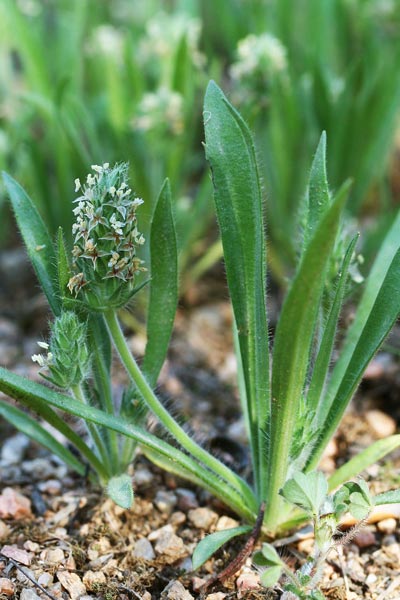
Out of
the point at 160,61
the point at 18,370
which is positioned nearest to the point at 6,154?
the point at 160,61

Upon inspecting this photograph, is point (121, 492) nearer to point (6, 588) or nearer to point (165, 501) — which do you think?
point (6, 588)

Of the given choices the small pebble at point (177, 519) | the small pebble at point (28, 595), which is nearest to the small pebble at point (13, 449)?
the small pebble at point (177, 519)

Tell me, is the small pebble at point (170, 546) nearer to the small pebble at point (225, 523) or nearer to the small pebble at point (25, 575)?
the small pebble at point (225, 523)

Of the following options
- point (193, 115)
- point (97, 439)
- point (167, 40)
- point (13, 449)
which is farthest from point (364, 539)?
point (167, 40)

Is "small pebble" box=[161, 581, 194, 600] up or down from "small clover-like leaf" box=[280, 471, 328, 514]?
down

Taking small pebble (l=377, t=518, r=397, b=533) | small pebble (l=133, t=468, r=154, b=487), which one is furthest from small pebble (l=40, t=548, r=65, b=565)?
small pebble (l=377, t=518, r=397, b=533)

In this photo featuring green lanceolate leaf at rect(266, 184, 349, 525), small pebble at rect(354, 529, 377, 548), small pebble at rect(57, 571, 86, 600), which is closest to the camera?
green lanceolate leaf at rect(266, 184, 349, 525)

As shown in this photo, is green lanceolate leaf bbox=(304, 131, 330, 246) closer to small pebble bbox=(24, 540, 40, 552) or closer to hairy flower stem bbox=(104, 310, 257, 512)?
hairy flower stem bbox=(104, 310, 257, 512)
